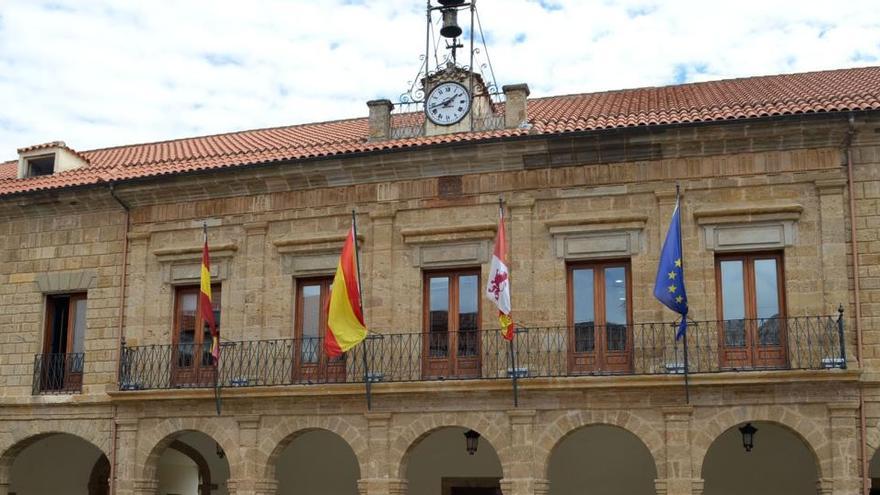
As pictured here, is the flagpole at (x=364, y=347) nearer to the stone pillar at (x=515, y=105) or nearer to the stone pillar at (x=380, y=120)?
the stone pillar at (x=380, y=120)

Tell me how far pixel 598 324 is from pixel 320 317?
3.77m

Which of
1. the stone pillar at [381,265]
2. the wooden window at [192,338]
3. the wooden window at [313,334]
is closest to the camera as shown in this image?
the stone pillar at [381,265]

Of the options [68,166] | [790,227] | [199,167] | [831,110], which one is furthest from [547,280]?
[68,166]

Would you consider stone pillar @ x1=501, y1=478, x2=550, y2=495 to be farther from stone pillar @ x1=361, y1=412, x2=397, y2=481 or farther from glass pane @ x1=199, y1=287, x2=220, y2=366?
glass pane @ x1=199, y1=287, x2=220, y2=366

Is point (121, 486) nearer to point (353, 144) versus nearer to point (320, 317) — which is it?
point (320, 317)

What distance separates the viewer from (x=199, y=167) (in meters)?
15.7

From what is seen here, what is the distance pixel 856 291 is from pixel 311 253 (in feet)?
22.7

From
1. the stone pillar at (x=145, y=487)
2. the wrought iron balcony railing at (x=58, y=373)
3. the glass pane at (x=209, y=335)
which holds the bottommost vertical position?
the stone pillar at (x=145, y=487)

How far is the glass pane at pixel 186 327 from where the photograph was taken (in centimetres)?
1553

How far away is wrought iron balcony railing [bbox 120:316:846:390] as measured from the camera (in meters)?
13.0

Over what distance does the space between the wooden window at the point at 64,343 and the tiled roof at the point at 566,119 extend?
69.2 inches

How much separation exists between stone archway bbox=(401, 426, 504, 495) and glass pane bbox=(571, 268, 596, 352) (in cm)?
287

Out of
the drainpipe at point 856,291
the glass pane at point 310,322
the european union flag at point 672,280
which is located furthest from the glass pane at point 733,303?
the glass pane at point 310,322

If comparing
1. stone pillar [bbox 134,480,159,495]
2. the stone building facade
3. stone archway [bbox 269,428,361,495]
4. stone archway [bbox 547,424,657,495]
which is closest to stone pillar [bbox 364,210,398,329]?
the stone building facade
